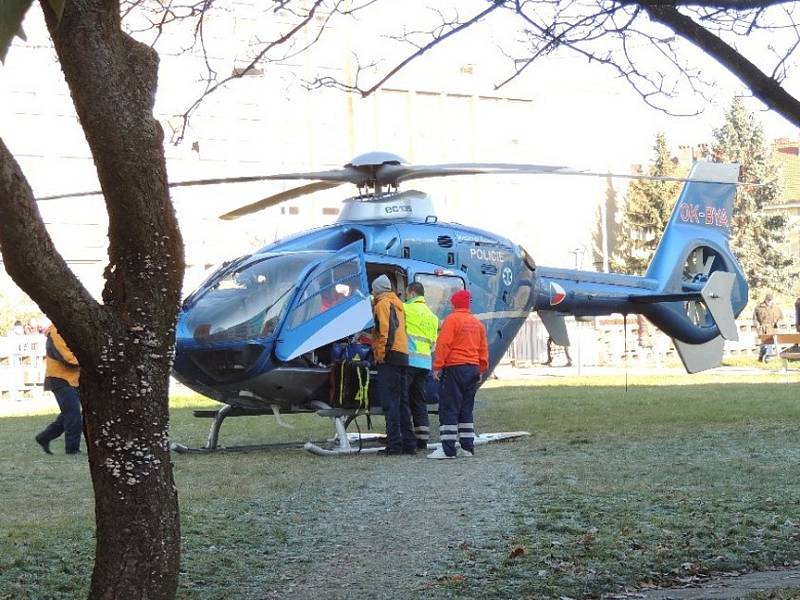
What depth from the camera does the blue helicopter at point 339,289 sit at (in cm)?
1392

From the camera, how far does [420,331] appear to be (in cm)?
1414

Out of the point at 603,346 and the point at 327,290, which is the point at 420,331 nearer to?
the point at 327,290

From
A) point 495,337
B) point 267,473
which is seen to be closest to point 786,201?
point 495,337

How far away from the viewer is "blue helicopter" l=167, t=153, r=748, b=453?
13922mm

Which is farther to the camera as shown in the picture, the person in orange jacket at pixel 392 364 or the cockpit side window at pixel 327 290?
the cockpit side window at pixel 327 290

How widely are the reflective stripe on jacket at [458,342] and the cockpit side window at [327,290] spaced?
4.59 ft

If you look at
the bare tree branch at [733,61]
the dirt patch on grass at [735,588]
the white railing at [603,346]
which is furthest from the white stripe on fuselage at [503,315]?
the white railing at [603,346]

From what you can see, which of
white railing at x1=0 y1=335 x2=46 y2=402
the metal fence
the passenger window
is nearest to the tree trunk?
the passenger window

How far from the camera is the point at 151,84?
530 cm

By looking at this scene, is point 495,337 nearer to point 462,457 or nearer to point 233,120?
point 462,457

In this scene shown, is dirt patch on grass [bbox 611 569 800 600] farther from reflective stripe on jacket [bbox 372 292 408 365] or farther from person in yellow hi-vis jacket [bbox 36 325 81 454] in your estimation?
person in yellow hi-vis jacket [bbox 36 325 81 454]

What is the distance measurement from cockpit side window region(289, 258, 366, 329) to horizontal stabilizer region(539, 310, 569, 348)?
456 cm

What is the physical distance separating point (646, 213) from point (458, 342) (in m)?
52.7

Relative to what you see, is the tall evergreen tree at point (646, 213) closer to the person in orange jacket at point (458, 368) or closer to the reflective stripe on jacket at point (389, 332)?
the reflective stripe on jacket at point (389, 332)
